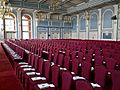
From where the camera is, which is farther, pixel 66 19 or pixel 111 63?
pixel 66 19

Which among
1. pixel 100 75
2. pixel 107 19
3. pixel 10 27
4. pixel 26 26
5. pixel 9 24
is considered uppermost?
pixel 107 19

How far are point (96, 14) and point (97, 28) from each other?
6.38 ft

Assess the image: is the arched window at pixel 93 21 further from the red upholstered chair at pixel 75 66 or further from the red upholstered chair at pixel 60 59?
the red upholstered chair at pixel 75 66

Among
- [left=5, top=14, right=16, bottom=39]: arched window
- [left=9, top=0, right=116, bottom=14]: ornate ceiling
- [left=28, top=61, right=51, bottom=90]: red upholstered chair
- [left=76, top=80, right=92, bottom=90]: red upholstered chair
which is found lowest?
[left=28, top=61, right=51, bottom=90]: red upholstered chair

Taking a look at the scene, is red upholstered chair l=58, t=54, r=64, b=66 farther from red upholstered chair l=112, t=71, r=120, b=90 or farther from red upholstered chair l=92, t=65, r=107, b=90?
red upholstered chair l=112, t=71, r=120, b=90

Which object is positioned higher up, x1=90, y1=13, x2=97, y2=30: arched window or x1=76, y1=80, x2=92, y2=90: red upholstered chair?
x1=90, y1=13, x2=97, y2=30: arched window

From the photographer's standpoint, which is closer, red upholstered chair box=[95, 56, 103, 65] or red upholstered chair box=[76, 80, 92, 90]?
red upholstered chair box=[76, 80, 92, 90]

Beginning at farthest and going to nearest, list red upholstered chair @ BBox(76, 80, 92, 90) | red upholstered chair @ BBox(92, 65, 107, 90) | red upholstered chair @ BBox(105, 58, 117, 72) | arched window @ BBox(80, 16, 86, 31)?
arched window @ BBox(80, 16, 86, 31) → red upholstered chair @ BBox(105, 58, 117, 72) → red upholstered chair @ BBox(92, 65, 107, 90) → red upholstered chair @ BBox(76, 80, 92, 90)

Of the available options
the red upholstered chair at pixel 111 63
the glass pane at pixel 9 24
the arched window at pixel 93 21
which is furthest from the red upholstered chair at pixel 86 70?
the glass pane at pixel 9 24

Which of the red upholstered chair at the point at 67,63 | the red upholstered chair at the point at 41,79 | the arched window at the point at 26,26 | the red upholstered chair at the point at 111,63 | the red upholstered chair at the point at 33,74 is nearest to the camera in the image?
the red upholstered chair at the point at 41,79

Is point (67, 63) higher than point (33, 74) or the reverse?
higher

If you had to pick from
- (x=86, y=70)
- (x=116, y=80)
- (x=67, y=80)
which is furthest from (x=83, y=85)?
(x=86, y=70)

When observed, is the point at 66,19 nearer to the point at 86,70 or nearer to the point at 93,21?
the point at 93,21

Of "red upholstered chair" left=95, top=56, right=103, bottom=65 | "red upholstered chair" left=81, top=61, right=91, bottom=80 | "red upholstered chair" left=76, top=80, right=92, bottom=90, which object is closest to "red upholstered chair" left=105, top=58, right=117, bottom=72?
"red upholstered chair" left=95, top=56, right=103, bottom=65
